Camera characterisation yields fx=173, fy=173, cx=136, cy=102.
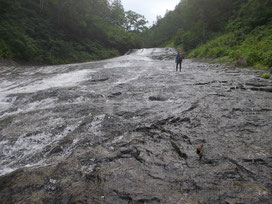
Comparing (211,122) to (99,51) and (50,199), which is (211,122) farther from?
(99,51)

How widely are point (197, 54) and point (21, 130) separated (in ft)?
79.7

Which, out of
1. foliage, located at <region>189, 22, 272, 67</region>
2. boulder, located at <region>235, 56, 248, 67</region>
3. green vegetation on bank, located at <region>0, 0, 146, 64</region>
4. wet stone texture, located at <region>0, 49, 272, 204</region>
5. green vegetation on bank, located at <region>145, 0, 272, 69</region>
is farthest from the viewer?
green vegetation on bank, located at <region>0, 0, 146, 64</region>

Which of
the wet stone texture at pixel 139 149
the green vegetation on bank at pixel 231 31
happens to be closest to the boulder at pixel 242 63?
the green vegetation on bank at pixel 231 31

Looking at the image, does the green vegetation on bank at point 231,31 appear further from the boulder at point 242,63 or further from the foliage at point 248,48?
the boulder at point 242,63

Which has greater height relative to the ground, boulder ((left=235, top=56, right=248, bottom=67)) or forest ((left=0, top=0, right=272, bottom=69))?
forest ((left=0, top=0, right=272, bottom=69))

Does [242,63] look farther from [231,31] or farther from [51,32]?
[51,32]

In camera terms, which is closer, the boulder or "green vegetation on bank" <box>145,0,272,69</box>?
the boulder

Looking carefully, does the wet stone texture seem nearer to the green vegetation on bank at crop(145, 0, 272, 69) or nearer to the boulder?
the boulder

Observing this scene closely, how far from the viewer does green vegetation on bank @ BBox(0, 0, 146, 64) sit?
63.0 feet

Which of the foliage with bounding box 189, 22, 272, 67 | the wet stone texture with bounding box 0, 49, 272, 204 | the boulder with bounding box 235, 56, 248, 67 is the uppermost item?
the foliage with bounding box 189, 22, 272, 67

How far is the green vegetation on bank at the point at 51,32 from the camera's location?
19.2 meters

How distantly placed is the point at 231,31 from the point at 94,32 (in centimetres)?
2531

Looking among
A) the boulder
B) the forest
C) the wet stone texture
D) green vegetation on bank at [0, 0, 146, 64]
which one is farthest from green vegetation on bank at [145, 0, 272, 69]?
green vegetation on bank at [0, 0, 146, 64]

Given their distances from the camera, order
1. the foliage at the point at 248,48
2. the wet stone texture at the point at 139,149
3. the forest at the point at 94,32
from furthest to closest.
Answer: the forest at the point at 94,32
the foliage at the point at 248,48
the wet stone texture at the point at 139,149
